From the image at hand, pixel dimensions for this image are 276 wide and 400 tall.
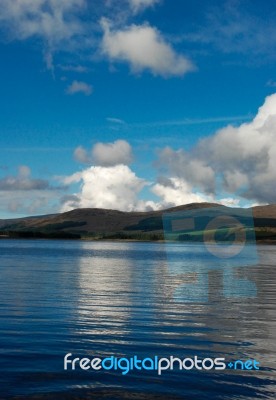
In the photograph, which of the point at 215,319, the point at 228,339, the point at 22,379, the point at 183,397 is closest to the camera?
the point at 183,397

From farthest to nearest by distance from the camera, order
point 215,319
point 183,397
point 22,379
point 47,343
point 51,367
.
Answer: point 215,319 → point 47,343 → point 51,367 → point 22,379 → point 183,397

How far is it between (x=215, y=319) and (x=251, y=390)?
16881 mm

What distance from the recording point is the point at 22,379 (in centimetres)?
2119

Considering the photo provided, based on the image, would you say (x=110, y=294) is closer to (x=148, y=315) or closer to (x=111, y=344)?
(x=148, y=315)

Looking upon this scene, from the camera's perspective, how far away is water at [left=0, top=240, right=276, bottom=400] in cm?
2055

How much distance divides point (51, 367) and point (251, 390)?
8.81 meters

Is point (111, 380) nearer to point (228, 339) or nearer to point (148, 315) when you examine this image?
point (228, 339)

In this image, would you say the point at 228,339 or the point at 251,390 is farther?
the point at 228,339

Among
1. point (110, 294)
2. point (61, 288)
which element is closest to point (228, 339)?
point (110, 294)

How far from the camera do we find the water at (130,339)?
67.4 feet

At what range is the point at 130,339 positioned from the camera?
29.2 meters

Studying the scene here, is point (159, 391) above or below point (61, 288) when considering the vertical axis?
below

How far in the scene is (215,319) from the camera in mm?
37438

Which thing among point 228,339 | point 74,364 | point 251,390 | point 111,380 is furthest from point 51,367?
point 228,339
